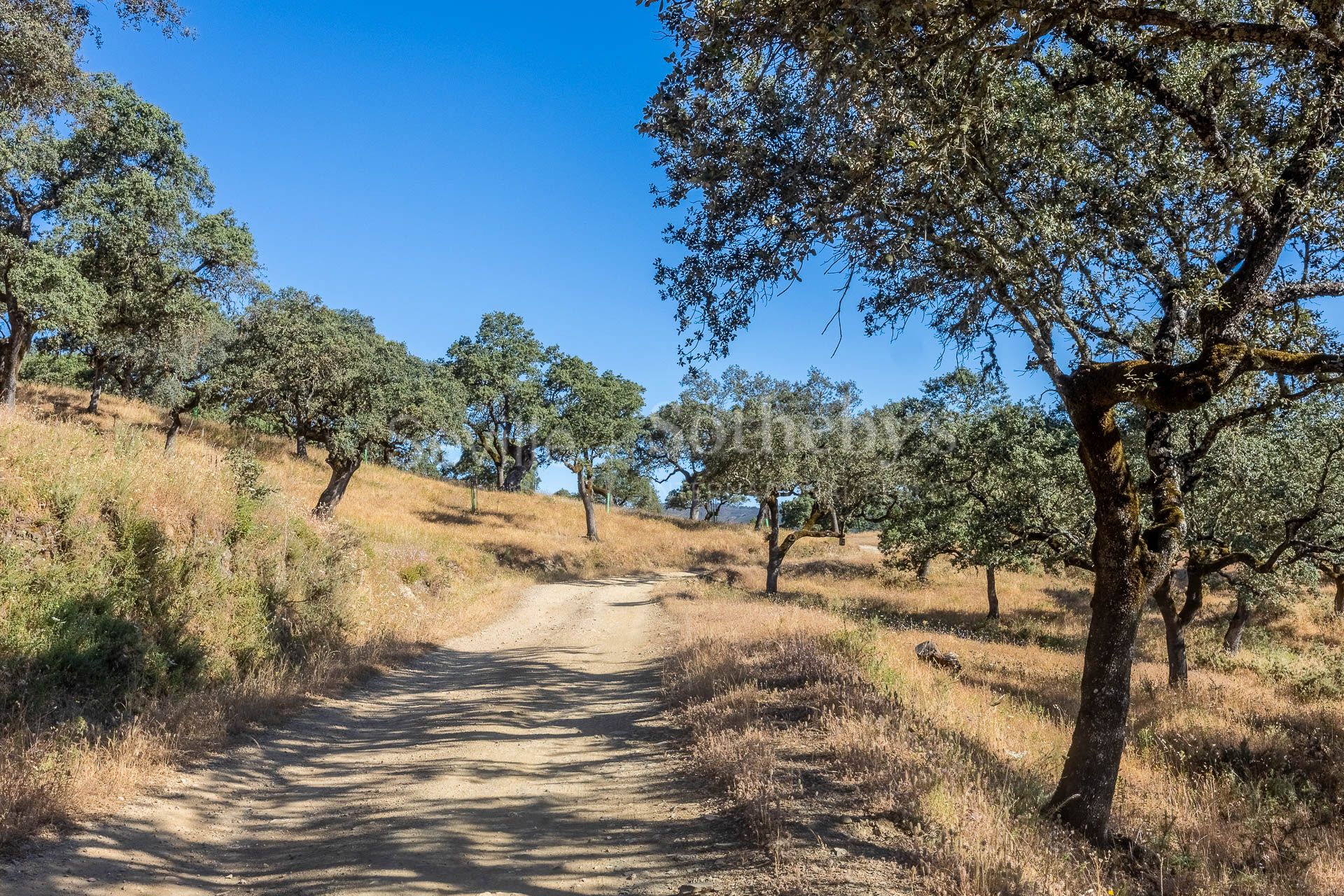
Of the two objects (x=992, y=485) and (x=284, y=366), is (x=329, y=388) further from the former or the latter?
(x=992, y=485)

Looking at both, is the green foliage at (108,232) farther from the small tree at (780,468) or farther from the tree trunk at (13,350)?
the small tree at (780,468)

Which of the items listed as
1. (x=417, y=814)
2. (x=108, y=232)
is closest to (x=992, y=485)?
(x=417, y=814)

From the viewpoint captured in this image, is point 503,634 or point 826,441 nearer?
point 503,634

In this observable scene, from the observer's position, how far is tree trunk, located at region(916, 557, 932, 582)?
87.4 feet

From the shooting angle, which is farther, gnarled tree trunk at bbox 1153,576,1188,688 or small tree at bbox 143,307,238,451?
small tree at bbox 143,307,238,451

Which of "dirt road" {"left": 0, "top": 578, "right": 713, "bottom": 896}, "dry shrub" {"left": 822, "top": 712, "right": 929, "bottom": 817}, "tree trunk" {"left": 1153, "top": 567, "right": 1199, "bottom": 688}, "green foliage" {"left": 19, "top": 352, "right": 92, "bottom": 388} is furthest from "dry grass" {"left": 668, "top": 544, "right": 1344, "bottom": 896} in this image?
"green foliage" {"left": 19, "top": 352, "right": 92, "bottom": 388}

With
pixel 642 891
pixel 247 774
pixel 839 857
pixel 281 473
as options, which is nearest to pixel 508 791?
pixel 642 891

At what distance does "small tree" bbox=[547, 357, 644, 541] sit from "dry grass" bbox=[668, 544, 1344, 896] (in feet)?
93.3

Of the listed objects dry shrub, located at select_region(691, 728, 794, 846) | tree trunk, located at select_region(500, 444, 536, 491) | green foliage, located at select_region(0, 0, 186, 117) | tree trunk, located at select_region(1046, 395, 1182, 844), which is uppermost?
green foliage, located at select_region(0, 0, 186, 117)

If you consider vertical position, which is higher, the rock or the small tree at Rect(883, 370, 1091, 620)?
the small tree at Rect(883, 370, 1091, 620)

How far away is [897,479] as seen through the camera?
27.8 meters

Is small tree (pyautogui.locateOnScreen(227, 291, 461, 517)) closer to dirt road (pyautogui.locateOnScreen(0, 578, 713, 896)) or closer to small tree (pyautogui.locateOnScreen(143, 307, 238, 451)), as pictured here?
small tree (pyautogui.locateOnScreen(143, 307, 238, 451))

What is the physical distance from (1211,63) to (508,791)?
10.9 m

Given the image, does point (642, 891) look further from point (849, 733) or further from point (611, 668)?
point (611, 668)
